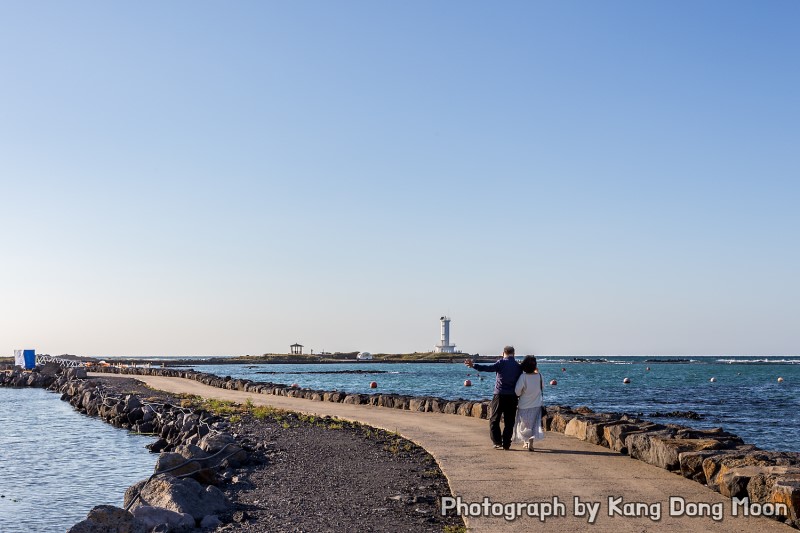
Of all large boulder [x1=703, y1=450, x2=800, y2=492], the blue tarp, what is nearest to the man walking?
large boulder [x1=703, y1=450, x2=800, y2=492]

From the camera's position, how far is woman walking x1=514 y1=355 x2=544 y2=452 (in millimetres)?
13891

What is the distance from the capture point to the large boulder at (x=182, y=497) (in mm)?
10375

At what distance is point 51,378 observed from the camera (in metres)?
55.6

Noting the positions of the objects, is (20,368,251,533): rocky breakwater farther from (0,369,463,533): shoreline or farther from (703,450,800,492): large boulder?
(703,450,800,492): large boulder

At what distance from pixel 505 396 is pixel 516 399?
0.24 metres

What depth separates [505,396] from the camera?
1411cm

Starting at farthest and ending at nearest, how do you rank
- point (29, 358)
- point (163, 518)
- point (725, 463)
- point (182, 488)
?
point (29, 358)
point (182, 488)
point (725, 463)
point (163, 518)

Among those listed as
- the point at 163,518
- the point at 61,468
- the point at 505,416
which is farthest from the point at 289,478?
the point at 61,468

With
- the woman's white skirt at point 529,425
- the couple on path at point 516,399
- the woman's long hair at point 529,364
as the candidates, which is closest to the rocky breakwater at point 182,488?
the couple on path at point 516,399

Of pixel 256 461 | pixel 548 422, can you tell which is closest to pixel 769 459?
pixel 548 422

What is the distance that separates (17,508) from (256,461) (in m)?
4.19

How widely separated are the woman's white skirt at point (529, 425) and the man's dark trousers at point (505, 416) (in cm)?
18

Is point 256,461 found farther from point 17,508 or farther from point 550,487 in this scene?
point 550,487

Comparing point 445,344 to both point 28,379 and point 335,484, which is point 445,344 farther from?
point 335,484
